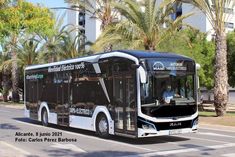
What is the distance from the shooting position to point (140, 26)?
1152 inches

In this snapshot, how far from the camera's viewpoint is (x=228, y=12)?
2670cm

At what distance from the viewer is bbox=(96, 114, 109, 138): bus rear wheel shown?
17.0 metres

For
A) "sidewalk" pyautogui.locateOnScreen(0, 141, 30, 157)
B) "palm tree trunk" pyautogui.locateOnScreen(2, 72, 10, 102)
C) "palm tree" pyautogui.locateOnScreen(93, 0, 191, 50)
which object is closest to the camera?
"sidewalk" pyautogui.locateOnScreen(0, 141, 30, 157)

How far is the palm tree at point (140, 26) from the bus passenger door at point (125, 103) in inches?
498

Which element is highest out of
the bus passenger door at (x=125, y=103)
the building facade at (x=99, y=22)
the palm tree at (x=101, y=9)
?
the building facade at (x=99, y=22)

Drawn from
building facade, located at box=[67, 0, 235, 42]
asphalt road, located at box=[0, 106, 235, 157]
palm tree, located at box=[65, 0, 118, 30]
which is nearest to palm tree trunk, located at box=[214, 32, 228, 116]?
asphalt road, located at box=[0, 106, 235, 157]

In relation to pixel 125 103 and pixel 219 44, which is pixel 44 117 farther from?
pixel 219 44

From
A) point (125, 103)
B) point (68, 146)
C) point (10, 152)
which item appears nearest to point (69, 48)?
point (125, 103)

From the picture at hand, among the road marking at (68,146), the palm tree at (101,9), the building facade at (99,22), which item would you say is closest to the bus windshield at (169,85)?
the road marking at (68,146)

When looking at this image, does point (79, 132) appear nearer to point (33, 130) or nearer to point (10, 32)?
point (33, 130)

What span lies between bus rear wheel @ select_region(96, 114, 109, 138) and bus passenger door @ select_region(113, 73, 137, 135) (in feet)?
2.88

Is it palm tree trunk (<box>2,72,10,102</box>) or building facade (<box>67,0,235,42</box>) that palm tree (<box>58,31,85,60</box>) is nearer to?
palm tree trunk (<box>2,72,10,102</box>)

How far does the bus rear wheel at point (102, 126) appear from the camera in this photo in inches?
669

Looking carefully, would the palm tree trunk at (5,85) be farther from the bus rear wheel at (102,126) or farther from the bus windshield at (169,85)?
the bus windshield at (169,85)
